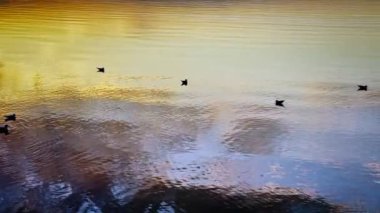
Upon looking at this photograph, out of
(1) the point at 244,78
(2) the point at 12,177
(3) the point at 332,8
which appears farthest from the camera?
(3) the point at 332,8

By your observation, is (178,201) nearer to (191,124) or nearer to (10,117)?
(191,124)

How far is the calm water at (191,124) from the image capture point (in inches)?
276

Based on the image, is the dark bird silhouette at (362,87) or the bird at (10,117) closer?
the bird at (10,117)

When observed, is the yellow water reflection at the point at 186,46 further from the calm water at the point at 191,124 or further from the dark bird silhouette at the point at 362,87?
the dark bird silhouette at the point at 362,87

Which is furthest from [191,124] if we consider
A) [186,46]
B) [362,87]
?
[186,46]

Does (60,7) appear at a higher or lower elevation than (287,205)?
higher

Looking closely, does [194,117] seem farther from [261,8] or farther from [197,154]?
[261,8]

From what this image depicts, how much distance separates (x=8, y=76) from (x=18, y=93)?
78.7 inches

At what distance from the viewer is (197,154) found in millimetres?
8414

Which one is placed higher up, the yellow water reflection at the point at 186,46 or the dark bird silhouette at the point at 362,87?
the yellow water reflection at the point at 186,46

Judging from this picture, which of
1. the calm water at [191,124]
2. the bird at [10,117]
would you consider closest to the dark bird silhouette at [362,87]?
the calm water at [191,124]

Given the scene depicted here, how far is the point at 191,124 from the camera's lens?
984 cm

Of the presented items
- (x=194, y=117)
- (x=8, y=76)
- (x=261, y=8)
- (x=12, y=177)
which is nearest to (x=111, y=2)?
(x=261, y=8)

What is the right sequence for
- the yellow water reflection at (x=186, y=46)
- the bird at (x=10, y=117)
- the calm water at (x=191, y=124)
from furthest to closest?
1. the yellow water reflection at (x=186, y=46)
2. the bird at (x=10, y=117)
3. the calm water at (x=191, y=124)
